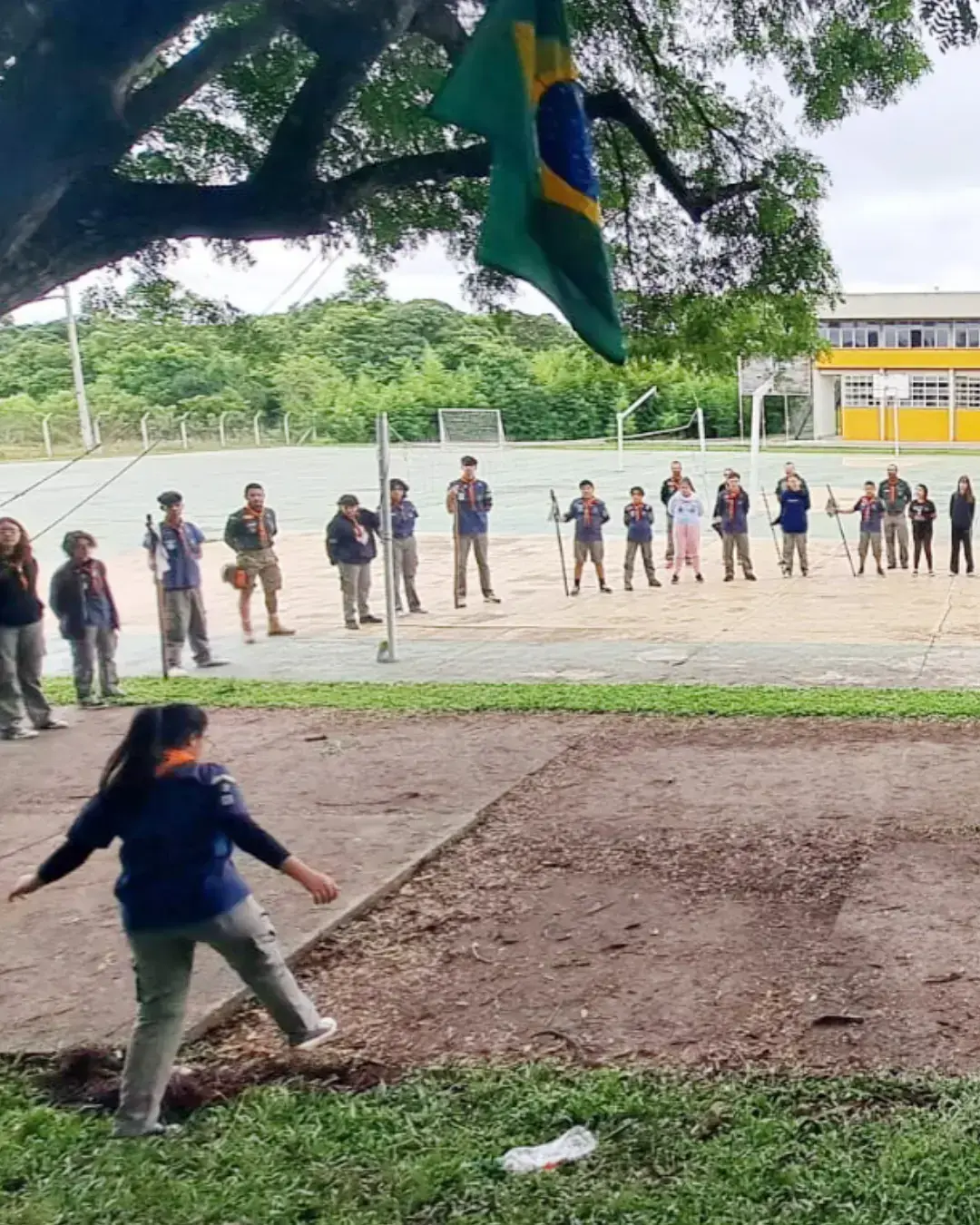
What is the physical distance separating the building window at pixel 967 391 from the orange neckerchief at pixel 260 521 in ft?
160

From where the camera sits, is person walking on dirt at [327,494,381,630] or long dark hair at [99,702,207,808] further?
person walking on dirt at [327,494,381,630]

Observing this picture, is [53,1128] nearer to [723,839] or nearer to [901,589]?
[723,839]

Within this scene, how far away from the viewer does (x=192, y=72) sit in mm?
5438

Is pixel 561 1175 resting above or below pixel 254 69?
below

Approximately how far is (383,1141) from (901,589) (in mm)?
16622

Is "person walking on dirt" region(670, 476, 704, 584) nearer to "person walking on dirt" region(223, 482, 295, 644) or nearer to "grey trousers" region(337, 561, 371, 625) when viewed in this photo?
"grey trousers" region(337, 561, 371, 625)

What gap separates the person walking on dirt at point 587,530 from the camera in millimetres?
19672

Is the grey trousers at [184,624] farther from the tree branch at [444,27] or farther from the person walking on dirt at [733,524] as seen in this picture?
the person walking on dirt at [733,524]

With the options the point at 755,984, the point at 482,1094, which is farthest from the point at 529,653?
the point at 482,1094

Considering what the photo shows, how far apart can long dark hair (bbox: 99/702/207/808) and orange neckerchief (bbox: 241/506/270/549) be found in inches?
477

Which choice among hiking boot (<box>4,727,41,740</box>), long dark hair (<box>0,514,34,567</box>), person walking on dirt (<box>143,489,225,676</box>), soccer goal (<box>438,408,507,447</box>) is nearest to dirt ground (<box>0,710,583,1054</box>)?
hiking boot (<box>4,727,41,740</box>)

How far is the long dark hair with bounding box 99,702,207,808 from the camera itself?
4035mm

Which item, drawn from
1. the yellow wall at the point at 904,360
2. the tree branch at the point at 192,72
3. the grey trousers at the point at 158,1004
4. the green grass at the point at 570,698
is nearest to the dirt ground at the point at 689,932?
the grey trousers at the point at 158,1004

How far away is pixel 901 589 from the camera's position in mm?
19297
